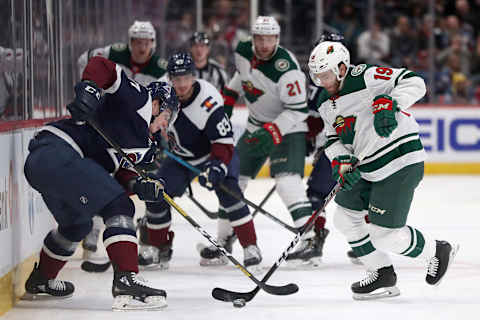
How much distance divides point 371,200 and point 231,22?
609 cm

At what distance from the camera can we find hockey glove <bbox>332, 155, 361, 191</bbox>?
10.5 feet

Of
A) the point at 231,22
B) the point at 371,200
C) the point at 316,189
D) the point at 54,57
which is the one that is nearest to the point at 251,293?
the point at 371,200

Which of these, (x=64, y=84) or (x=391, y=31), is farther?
(x=391, y=31)

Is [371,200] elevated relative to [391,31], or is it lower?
lower

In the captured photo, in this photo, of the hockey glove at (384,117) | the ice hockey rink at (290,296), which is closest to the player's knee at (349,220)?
the ice hockey rink at (290,296)

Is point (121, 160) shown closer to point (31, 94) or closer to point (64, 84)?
point (31, 94)

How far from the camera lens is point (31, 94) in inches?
150

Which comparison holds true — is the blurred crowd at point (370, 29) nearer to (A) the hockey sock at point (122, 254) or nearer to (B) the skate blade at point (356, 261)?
(B) the skate blade at point (356, 261)

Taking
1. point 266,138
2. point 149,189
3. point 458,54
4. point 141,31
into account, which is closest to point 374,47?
point 458,54

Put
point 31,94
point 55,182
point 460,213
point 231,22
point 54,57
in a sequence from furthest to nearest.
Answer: point 231,22 < point 460,213 < point 54,57 < point 31,94 < point 55,182

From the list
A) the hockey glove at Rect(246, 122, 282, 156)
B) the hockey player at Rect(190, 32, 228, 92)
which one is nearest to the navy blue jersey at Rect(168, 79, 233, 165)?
the hockey glove at Rect(246, 122, 282, 156)

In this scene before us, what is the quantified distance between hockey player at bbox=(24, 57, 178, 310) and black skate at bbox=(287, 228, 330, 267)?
118 centimetres

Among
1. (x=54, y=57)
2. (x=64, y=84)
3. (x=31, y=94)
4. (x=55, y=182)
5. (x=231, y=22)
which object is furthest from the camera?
(x=231, y=22)

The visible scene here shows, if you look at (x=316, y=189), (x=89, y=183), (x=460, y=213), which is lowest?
(x=460, y=213)
